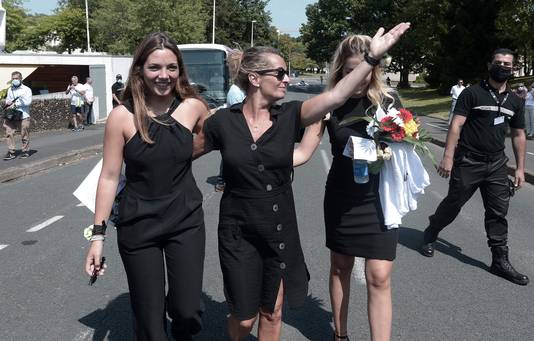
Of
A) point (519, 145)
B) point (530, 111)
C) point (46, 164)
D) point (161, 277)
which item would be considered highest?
point (519, 145)

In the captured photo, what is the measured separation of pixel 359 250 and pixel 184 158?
3.86 feet

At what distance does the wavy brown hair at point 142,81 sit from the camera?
2.70m

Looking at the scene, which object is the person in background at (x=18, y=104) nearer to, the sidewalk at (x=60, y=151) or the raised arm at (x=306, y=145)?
the sidewalk at (x=60, y=151)

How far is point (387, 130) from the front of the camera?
3.08 meters

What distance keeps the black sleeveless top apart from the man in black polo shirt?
3022mm

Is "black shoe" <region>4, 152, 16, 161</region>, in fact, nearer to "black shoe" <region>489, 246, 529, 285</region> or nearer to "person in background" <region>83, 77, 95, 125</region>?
"person in background" <region>83, 77, 95, 125</region>

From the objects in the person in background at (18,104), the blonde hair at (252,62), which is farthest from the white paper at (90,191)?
the person in background at (18,104)

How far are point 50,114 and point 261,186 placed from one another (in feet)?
58.0

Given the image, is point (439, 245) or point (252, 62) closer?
point (252, 62)

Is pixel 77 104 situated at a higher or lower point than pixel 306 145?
lower

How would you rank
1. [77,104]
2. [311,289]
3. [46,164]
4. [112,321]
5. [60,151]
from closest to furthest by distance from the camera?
1. [112,321]
2. [311,289]
3. [46,164]
4. [60,151]
5. [77,104]

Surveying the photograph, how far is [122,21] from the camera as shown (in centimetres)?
3962

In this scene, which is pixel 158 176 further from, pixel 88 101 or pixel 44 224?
pixel 88 101

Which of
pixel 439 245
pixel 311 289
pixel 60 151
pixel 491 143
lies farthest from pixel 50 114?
pixel 491 143
